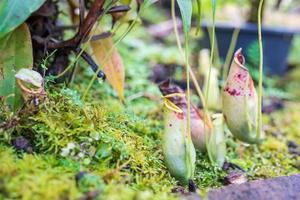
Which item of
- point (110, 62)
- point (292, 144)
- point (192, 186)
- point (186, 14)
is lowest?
point (292, 144)

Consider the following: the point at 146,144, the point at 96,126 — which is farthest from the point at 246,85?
the point at 96,126

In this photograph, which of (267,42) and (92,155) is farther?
(267,42)

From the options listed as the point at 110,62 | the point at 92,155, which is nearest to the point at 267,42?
the point at 110,62

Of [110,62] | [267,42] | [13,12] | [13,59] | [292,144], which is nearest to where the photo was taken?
[13,12]

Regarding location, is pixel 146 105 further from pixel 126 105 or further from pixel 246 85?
pixel 246 85

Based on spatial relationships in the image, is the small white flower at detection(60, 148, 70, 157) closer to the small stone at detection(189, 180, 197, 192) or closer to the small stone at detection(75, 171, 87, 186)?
the small stone at detection(75, 171, 87, 186)

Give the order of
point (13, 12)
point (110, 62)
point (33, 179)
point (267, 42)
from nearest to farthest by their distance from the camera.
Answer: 1. point (33, 179)
2. point (13, 12)
3. point (110, 62)
4. point (267, 42)

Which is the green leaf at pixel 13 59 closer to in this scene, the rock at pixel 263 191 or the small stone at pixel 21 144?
the small stone at pixel 21 144

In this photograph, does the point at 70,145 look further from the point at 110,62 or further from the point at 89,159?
the point at 110,62

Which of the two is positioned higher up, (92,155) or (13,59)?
(13,59)
